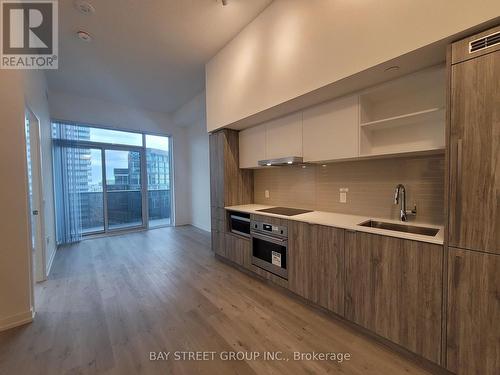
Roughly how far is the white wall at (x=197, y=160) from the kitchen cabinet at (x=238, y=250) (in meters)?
2.38

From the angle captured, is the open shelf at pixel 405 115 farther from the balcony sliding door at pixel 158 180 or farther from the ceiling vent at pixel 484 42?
the balcony sliding door at pixel 158 180

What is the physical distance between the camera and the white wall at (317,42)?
134 centimetres

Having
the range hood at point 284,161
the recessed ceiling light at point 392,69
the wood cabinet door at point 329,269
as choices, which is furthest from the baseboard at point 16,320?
the recessed ceiling light at point 392,69

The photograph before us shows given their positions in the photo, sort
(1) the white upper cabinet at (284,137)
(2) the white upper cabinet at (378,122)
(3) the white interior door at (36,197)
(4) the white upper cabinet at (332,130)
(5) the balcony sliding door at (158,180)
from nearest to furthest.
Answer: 1. (2) the white upper cabinet at (378,122)
2. (4) the white upper cabinet at (332,130)
3. (1) the white upper cabinet at (284,137)
4. (3) the white interior door at (36,197)
5. (5) the balcony sliding door at (158,180)

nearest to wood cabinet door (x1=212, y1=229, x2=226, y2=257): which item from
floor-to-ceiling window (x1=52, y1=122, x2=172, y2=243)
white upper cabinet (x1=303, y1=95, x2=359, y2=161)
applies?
white upper cabinet (x1=303, y1=95, x2=359, y2=161)

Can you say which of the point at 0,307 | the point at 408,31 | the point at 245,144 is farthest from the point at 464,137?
the point at 0,307

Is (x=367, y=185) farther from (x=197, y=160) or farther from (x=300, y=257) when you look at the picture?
(x=197, y=160)

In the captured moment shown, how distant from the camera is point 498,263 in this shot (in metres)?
1.22

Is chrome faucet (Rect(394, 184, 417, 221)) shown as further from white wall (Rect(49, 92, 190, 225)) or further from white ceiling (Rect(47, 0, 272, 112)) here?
white wall (Rect(49, 92, 190, 225))

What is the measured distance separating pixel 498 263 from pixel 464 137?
2.50 feet

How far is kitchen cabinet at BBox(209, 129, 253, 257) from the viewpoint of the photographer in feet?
11.2

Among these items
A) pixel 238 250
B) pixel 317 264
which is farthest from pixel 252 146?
pixel 317 264

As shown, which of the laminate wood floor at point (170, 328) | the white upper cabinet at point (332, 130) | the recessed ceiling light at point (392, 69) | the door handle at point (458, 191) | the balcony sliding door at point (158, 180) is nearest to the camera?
the door handle at point (458, 191)

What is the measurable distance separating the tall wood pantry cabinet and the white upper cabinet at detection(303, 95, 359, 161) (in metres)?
0.77
